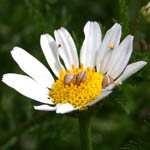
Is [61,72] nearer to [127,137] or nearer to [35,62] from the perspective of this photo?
[35,62]

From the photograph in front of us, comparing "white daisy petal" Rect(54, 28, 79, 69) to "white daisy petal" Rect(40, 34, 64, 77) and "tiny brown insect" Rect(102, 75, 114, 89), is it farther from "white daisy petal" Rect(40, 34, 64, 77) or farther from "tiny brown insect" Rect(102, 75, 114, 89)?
"tiny brown insect" Rect(102, 75, 114, 89)

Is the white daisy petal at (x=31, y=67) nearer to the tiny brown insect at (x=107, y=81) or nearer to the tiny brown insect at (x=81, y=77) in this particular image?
the tiny brown insect at (x=81, y=77)

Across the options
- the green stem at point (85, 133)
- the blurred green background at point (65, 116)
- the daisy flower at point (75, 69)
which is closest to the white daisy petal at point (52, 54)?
the daisy flower at point (75, 69)

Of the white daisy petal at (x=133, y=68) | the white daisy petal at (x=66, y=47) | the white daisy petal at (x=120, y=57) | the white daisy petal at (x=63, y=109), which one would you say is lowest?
the white daisy petal at (x=63, y=109)

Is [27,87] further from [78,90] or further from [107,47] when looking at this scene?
[107,47]

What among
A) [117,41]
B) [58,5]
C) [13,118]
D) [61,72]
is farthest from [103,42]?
[58,5]
